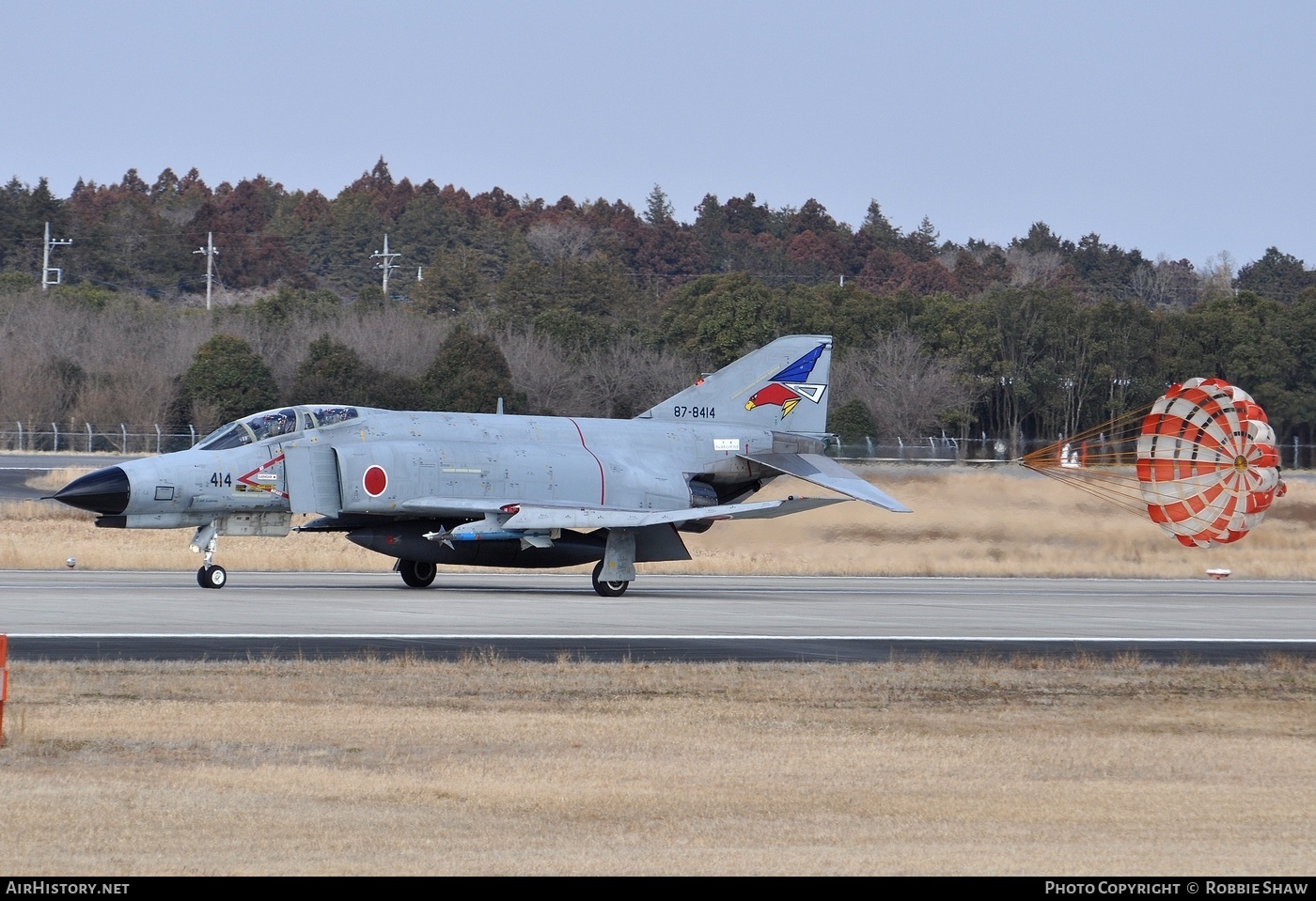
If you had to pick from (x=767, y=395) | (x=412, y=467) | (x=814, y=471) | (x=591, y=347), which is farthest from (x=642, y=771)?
(x=591, y=347)

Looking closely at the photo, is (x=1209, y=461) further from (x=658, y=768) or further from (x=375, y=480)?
(x=658, y=768)

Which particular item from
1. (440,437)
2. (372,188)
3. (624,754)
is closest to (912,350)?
(440,437)

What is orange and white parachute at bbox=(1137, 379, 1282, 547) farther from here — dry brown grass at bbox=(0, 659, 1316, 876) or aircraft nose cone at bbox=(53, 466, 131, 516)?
aircraft nose cone at bbox=(53, 466, 131, 516)

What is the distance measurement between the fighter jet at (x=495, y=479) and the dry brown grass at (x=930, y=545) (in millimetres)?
4171

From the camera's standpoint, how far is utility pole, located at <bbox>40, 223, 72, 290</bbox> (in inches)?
3576

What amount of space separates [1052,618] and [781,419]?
6790 mm

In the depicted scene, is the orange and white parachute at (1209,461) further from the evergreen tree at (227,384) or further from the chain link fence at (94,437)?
the chain link fence at (94,437)

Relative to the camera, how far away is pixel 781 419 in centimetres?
2744

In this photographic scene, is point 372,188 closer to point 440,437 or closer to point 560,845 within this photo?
point 440,437

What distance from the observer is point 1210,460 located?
27625 mm

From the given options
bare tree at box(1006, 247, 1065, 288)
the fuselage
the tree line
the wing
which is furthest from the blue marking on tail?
bare tree at box(1006, 247, 1065, 288)

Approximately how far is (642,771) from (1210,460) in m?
20.1

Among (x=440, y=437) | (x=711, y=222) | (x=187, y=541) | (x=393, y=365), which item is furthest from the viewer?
(x=711, y=222)
